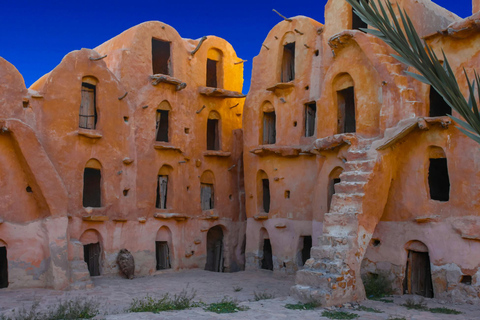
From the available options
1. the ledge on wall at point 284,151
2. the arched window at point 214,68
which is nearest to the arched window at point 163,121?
the arched window at point 214,68

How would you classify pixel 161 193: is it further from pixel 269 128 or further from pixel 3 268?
pixel 3 268

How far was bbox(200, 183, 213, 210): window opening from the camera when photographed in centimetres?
2453

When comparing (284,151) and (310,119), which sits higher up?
(310,119)

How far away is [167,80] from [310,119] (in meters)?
7.20

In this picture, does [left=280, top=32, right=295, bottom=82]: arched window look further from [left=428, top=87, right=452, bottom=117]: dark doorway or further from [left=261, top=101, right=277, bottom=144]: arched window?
[left=428, top=87, right=452, bottom=117]: dark doorway

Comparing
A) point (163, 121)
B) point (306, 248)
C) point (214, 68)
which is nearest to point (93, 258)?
point (163, 121)

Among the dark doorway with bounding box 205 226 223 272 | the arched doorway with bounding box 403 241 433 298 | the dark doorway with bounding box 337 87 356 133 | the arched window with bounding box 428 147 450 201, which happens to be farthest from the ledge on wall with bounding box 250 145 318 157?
the arched doorway with bounding box 403 241 433 298

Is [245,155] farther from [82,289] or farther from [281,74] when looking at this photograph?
[82,289]

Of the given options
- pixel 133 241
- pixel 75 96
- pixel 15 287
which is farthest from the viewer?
pixel 133 241

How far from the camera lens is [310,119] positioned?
2195cm

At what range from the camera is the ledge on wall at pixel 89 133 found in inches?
753

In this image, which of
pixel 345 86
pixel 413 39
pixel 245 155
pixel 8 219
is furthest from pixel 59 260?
pixel 413 39

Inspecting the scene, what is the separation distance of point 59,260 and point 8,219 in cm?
241

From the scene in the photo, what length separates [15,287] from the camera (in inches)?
640
